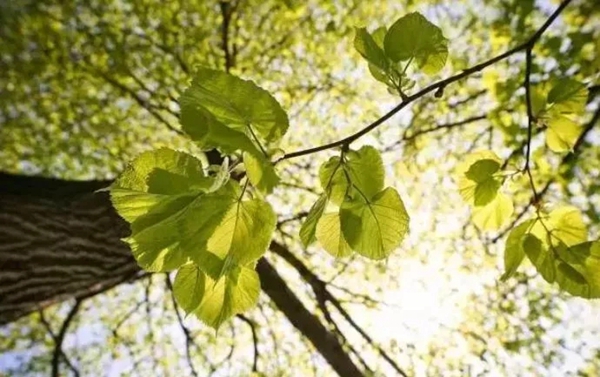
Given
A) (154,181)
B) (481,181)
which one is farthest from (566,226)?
(154,181)

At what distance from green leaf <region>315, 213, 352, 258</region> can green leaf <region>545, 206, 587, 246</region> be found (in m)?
0.36

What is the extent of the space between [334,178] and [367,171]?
4 cm

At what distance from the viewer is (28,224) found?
7.97 feet

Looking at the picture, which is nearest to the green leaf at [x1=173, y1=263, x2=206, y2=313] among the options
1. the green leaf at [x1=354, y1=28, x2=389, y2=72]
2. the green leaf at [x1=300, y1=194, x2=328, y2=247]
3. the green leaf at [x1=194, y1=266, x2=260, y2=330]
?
the green leaf at [x1=194, y1=266, x2=260, y2=330]

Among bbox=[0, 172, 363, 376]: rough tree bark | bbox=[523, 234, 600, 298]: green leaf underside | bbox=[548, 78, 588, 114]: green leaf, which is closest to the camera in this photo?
bbox=[523, 234, 600, 298]: green leaf underside

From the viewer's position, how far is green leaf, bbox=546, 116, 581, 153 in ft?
3.22

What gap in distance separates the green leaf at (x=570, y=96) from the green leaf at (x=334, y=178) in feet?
1.55

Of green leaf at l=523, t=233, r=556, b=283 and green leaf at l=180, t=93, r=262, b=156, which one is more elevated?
green leaf at l=523, t=233, r=556, b=283

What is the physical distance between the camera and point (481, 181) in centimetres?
96

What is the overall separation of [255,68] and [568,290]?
4629 millimetres

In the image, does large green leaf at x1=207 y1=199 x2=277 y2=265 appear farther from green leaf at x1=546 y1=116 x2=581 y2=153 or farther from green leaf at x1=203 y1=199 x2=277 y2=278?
green leaf at x1=546 y1=116 x2=581 y2=153

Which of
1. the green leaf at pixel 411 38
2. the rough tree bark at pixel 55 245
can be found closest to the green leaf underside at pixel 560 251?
the green leaf at pixel 411 38

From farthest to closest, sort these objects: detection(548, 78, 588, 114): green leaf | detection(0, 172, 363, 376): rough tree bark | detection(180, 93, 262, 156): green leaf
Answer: detection(0, 172, 363, 376): rough tree bark
detection(548, 78, 588, 114): green leaf
detection(180, 93, 262, 156): green leaf

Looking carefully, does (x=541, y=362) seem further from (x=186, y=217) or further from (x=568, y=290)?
(x=186, y=217)
